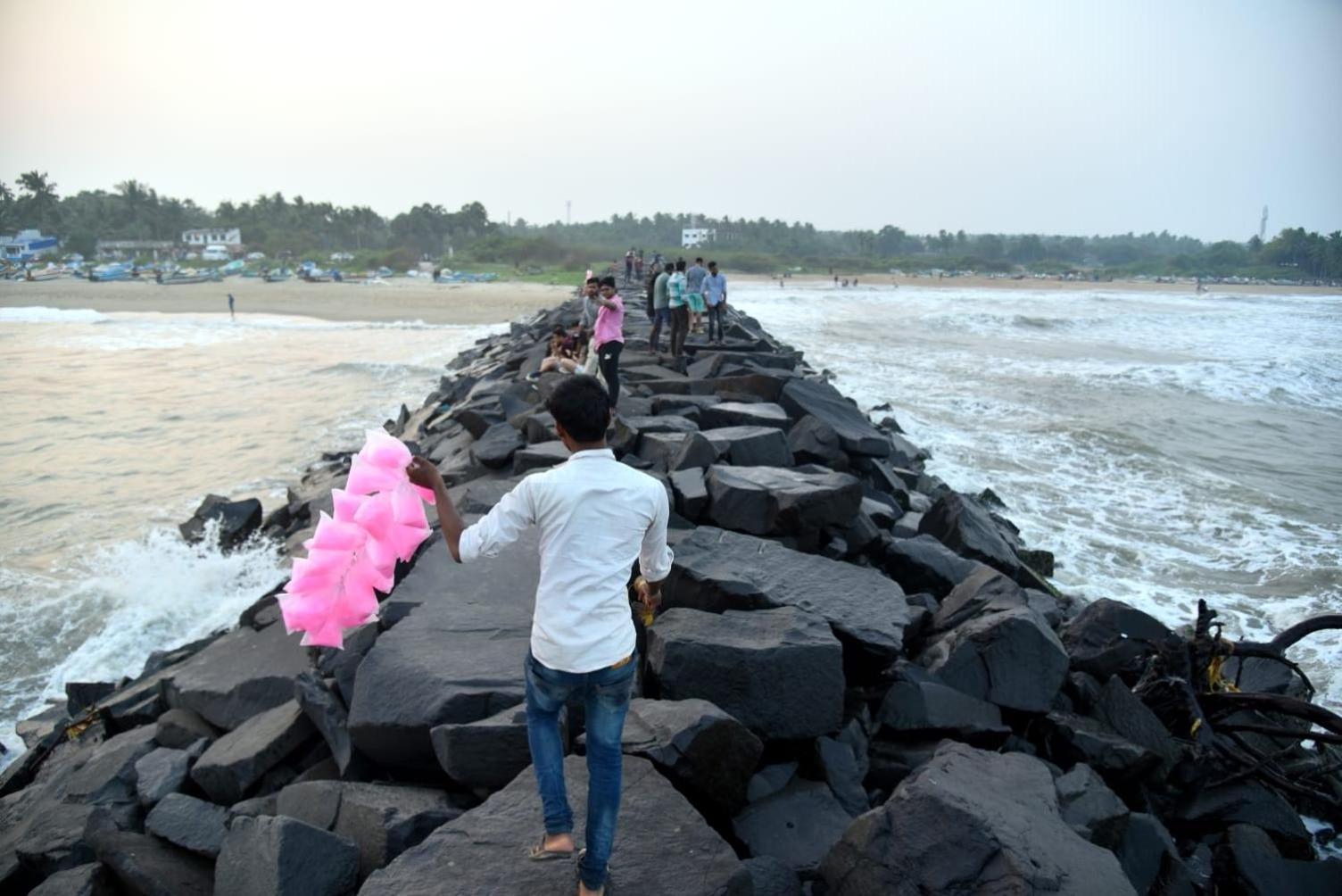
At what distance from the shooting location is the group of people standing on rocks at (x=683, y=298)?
12156 millimetres

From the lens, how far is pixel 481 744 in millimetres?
2938

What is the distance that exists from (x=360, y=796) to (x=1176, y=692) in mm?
3783

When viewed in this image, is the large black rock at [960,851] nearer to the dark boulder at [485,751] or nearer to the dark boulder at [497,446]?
the dark boulder at [485,751]

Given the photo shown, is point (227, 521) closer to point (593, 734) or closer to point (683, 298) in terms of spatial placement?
point (593, 734)

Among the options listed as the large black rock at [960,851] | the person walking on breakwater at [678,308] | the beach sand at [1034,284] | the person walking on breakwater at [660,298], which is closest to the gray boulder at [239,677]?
the large black rock at [960,851]

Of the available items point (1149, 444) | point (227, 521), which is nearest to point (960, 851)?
point (227, 521)

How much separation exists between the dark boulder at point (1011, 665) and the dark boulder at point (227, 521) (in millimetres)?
6642

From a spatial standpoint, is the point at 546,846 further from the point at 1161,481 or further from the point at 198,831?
the point at 1161,481

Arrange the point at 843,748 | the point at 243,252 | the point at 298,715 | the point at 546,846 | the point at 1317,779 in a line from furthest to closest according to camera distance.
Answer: the point at 243,252 → the point at 1317,779 → the point at 298,715 → the point at 843,748 → the point at 546,846

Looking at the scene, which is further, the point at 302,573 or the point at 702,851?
the point at 302,573

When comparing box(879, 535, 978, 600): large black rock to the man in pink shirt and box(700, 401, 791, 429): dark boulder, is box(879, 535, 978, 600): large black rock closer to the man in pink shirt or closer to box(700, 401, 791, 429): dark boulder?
box(700, 401, 791, 429): dark boulder

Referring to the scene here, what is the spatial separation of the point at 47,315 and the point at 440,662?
41022mm

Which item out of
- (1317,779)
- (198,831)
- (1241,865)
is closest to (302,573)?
(198,831)

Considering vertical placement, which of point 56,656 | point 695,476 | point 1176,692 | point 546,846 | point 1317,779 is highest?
point 695,476
